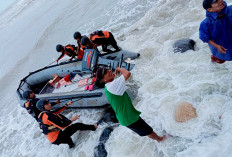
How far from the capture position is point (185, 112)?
12.4 ft

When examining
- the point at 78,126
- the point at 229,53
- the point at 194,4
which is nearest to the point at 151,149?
the point at 78,126

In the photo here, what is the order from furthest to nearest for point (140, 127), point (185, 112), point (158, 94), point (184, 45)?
1. point (184, 45)
2. point (158, 94)
3. point (185, 112)
4. point (140, 127)

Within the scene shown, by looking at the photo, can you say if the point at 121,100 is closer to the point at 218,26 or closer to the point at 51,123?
the point at 218,26

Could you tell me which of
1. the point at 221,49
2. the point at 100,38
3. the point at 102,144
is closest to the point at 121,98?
the point at 221,49

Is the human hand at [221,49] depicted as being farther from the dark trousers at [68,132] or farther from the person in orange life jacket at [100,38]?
the person in orange life jacket at [100,38]

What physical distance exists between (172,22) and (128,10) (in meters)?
4.32

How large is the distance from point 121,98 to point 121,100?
→ 1.2 inches

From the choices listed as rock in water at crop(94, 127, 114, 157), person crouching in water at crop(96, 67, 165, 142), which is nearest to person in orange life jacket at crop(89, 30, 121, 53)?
rock in water at crop(94, 127, 114, 157)

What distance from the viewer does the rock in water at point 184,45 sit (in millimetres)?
5457

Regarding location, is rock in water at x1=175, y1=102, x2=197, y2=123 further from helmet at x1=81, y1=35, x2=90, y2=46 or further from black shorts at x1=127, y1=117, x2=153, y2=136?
helmet at x1=81, y1=35, x2=90, y2=46

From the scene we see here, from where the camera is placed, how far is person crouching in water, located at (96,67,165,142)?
2339mm

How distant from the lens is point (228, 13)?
8.55 feet

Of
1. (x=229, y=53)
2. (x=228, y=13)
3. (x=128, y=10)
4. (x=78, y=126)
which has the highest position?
(x=228, y=13)

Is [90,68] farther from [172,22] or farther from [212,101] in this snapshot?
[172,22]
